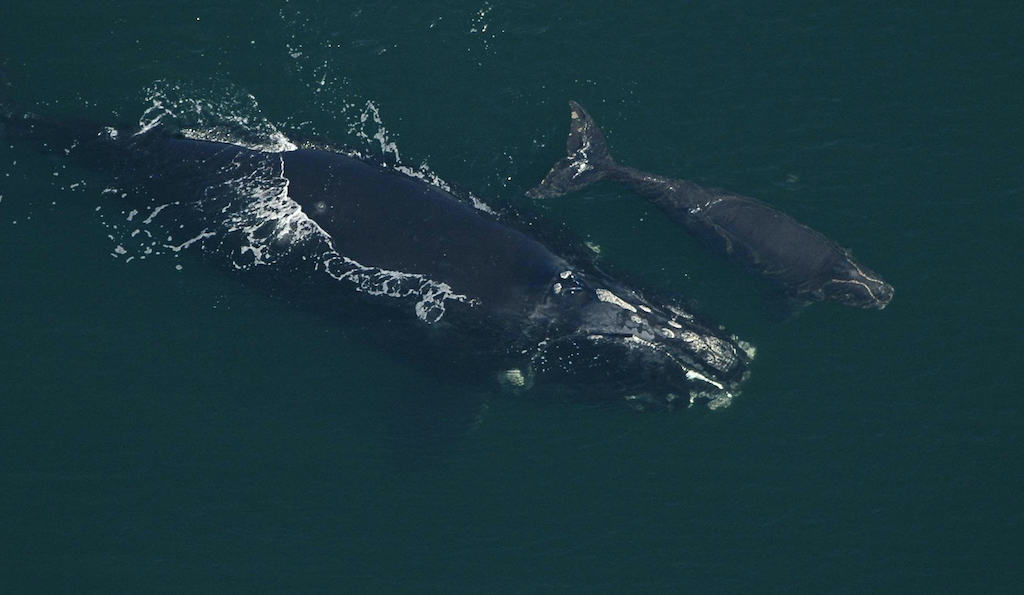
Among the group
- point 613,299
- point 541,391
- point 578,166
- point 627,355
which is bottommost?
point 541,391

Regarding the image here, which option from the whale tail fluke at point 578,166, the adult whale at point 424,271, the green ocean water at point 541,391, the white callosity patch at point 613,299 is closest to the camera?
the green ocean water at point 541,391

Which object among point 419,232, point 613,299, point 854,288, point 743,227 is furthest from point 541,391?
point 854,288

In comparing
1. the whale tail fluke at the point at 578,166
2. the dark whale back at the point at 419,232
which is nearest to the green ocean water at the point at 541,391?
the whale tail fluke at the point at 578,166

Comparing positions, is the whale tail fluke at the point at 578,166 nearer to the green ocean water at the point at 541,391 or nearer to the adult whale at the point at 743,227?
the adult whale at the point at 743,227

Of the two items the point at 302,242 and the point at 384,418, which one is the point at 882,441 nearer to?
the point at 384,418

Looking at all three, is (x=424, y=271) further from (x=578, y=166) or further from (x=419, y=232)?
(x=578, y=166)

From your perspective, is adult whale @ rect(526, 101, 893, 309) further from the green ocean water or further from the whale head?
the green ocean water

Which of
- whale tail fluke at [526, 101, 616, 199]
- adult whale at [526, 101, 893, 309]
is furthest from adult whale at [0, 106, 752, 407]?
adult whale at [526, 101, 893, 309]

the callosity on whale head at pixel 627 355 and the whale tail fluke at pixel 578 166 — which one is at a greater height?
the whale tail fluke at pixel 578 166
